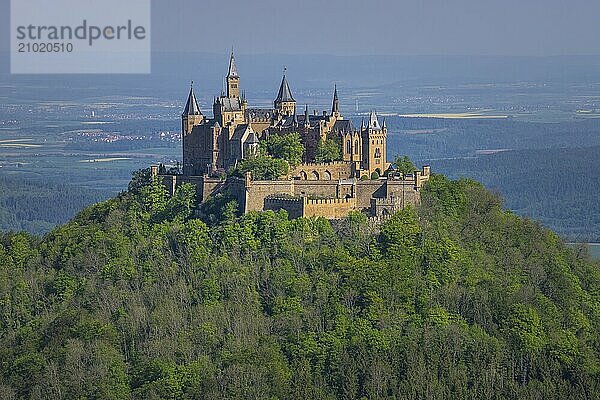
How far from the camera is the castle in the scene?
47906 millimetres

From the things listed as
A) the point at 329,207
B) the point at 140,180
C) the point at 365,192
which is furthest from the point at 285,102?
the point at 329,207

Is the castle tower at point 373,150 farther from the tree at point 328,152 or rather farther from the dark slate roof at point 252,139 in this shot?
the dark slate roof at point 252,139

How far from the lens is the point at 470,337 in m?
43.9

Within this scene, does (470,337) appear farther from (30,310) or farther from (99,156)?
(99,156)

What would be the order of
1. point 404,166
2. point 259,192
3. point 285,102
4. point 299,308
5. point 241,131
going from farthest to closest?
point 285,102 → point 404,166 → point 241,131 → point 259,192 → point 299,308

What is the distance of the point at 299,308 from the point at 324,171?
7160 millimetres

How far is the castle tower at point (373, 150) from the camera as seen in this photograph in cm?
5081

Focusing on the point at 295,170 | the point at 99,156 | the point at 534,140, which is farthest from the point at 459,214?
the point at 534,140

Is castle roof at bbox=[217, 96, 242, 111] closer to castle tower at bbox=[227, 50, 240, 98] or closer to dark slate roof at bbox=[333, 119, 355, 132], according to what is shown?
castle tower at bbox=[227, 50, 240, 98]

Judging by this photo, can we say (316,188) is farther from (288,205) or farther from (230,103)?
(230,103)

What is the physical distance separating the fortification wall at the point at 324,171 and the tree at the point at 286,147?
1.51 feet

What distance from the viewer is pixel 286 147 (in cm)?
5028

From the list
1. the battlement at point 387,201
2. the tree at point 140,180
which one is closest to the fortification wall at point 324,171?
the battlement at point 387,201

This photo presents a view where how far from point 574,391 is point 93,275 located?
16820 mm
